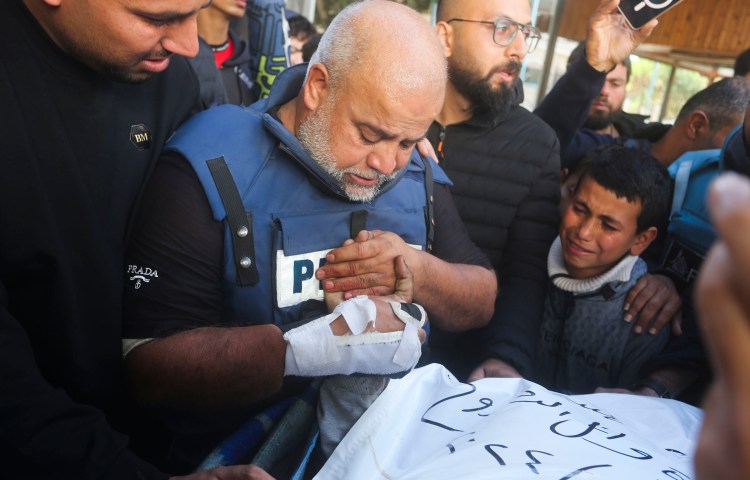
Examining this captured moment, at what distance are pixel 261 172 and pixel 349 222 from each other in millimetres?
296

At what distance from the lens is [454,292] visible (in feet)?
6.43

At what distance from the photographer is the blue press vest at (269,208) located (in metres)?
1.59

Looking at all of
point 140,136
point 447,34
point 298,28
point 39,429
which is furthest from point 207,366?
point 298,28

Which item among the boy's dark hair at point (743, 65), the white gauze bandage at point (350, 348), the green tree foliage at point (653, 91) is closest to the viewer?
the white gauze bandage at point (350, 348)

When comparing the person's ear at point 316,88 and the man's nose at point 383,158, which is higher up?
the person's ear at point 316,88

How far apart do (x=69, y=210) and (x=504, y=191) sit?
5.82ft

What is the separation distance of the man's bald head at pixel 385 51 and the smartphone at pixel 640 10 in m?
1.14

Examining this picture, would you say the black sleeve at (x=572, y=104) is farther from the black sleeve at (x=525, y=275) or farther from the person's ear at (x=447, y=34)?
the person's ear at (x=447, y=34)

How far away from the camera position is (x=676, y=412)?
1585mm

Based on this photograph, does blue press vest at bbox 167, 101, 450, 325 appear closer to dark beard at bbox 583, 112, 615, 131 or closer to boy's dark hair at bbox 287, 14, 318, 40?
dark beard at bbox 583, 112, 615, 131

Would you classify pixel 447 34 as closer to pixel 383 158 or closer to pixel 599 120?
pixel 383 158

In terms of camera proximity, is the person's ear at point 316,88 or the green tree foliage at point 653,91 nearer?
the person's ear at point 316,88

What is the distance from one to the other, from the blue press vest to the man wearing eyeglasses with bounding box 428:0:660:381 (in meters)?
0.92

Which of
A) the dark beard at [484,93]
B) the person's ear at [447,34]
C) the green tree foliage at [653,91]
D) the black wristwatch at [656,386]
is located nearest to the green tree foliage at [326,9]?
the person's ear at [447,34]
